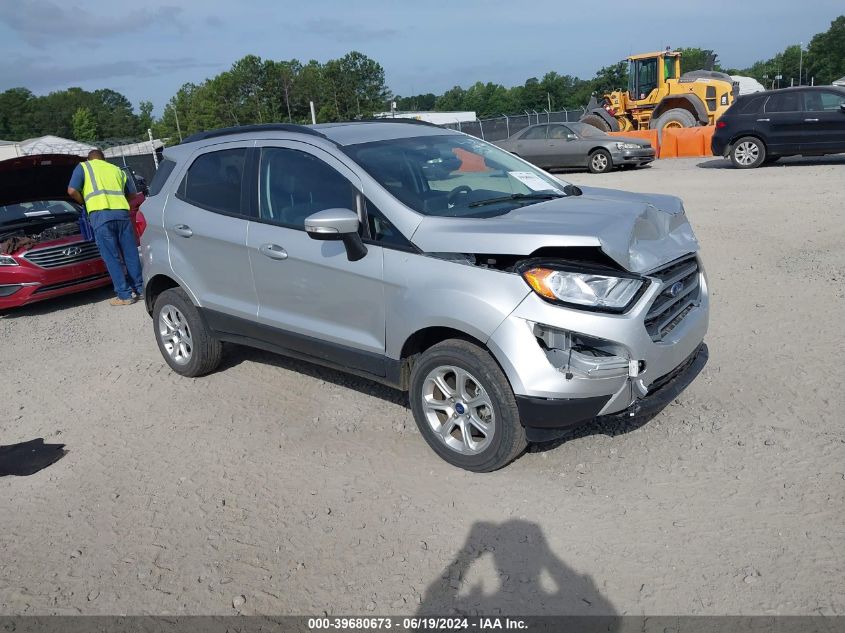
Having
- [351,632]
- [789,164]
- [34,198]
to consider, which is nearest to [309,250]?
[351,632]

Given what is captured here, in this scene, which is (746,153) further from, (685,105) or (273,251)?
(273,251)

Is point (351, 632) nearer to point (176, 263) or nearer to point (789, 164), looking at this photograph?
point (176, 263)

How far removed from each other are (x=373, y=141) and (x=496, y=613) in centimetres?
302

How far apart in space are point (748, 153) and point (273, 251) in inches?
573

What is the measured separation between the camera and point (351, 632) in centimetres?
299

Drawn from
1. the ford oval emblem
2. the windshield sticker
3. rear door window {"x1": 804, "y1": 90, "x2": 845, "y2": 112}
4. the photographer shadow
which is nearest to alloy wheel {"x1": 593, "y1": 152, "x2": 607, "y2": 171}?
rear door window {"x1": 804, "y1": 90, "x2": 845, "y2": 112}

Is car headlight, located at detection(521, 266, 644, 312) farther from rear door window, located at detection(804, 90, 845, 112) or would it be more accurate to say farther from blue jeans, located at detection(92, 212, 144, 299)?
rear door window, located at detection(804, 90, 845, 112)

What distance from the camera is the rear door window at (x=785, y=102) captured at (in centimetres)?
1526

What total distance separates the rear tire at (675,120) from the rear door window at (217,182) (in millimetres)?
19250

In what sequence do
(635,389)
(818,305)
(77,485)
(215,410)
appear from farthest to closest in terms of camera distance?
(818,305) < (215,410) < (77,485) < (635,389)

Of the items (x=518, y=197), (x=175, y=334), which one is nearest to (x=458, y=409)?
(x=518, y=197)

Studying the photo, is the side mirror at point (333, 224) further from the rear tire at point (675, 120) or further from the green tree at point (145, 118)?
the green tree at point (145, 118)

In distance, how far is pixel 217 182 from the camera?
5.29 metres

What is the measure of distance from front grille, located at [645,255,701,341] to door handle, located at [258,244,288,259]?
91.0 inches
